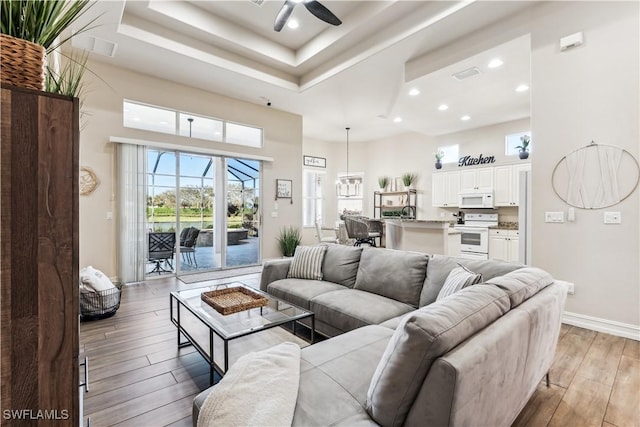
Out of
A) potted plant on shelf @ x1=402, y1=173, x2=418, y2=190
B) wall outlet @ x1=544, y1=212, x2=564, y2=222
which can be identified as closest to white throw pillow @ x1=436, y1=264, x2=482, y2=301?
wall outlet @ x1=544, y1=212, x2=564, y2=222

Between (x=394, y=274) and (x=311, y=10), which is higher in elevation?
(x=311, y=10)

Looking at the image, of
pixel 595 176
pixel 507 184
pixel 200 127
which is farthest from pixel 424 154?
pixel 200 127

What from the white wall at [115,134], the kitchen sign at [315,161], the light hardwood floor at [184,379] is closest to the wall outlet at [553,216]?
the light hardwood floor at [184,379]

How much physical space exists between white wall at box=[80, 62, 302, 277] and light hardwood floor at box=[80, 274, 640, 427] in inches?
74.4

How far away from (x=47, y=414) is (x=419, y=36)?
15.3ft

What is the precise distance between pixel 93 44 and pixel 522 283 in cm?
546

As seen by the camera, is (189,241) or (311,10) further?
(189,241)

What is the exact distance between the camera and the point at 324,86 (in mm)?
5305

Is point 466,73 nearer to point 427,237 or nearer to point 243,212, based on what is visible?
point 427,237

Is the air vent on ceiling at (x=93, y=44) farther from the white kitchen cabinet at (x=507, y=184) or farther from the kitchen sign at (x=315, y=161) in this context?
the white kitchen cabinet at (x=507, y=184)

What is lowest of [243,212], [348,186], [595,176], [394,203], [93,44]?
[243,212]

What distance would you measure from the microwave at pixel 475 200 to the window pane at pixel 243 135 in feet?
16.5

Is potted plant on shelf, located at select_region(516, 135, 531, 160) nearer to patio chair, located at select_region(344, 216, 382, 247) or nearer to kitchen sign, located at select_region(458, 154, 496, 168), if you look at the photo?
kitchen sign, located at select_region(458, 154, 496, 168)

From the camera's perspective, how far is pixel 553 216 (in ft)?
10.5
